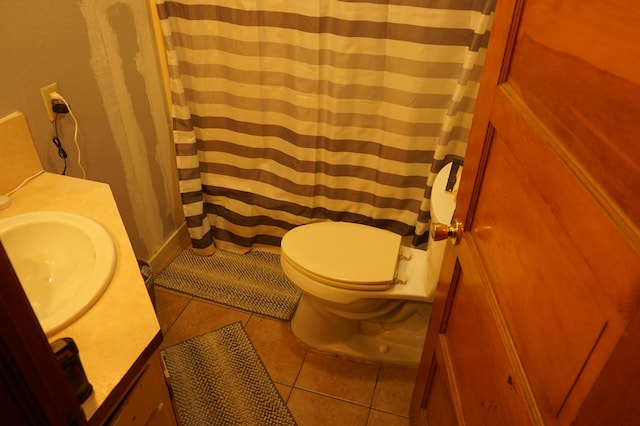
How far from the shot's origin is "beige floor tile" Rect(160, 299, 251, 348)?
1.84 metres

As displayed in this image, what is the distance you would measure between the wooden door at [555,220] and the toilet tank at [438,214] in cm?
33

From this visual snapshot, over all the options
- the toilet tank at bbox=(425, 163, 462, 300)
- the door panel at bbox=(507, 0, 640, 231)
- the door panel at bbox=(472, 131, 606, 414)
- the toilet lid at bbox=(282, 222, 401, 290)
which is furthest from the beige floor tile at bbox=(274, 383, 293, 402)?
the door panel at bbox=(507, 0, 640, 231)

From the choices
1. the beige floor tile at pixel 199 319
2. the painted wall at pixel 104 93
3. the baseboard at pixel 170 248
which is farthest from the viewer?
the baseboard at pixel 170 248

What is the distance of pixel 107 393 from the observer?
710mm

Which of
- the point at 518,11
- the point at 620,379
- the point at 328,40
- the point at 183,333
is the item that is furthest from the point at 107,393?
the point at 328,40

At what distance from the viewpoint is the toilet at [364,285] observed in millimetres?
1481

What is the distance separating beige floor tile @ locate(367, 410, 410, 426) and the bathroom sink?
1079mm

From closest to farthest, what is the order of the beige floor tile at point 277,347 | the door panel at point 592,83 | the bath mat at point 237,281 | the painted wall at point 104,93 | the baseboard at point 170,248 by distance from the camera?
1. the door panel at point 592,83
2. the painted wall at point 104,93
3. the beige floor tile at point 277,347
4. the bath mat at point 237,281
5. the baseboard at point 170,248

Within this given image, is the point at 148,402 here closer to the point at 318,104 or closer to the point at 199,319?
the point at 199,319

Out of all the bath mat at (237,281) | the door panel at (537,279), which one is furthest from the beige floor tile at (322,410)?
the door panel at (537,279)

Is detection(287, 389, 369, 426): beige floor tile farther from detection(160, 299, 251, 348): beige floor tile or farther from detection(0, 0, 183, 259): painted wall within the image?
detection(0, 0, 183, 259): painted wall

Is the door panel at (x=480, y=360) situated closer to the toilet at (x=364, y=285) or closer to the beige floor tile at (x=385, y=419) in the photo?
the toilet at (x=364, y=285)

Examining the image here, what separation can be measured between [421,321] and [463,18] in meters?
1.11

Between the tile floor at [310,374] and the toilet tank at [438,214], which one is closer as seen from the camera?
the toilet tank at [438,214]
